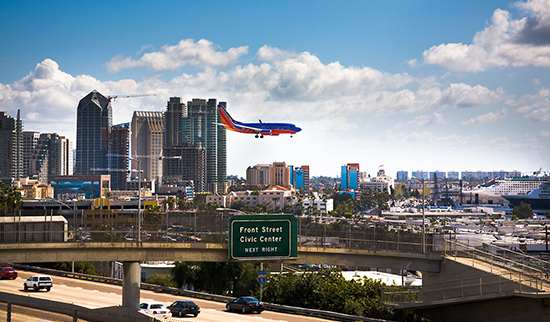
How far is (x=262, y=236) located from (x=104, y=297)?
18.2 metres

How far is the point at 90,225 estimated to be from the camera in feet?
141

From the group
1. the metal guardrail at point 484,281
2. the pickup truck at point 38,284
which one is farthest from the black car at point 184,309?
the pickup truck at point 38,284

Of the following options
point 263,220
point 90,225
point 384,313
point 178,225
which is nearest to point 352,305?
point 384,313

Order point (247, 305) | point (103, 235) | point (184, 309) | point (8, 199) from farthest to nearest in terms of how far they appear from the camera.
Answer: point (8, 199), point (247, 305), point (184, 309), point (103, 235)

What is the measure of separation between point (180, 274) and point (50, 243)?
25852 millimetres

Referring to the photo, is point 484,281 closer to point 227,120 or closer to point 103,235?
point 103,235

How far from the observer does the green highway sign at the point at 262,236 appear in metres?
44.2

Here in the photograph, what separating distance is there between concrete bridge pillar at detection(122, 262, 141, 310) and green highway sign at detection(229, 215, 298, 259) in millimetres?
7717

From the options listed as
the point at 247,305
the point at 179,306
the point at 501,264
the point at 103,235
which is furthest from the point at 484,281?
the point at 103,235

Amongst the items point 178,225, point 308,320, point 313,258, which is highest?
point 178,225

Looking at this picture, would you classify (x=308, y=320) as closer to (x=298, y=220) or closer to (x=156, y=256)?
(x=298, y=220)

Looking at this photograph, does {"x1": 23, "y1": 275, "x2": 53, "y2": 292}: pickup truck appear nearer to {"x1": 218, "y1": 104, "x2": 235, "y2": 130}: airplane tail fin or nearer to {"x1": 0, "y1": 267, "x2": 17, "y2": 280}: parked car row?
{"x1": 0, "y1": 267, "x2": 17, "y2": 280}: parked car row

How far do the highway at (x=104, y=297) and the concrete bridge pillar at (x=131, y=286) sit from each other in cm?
371

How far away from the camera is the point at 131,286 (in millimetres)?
42344
